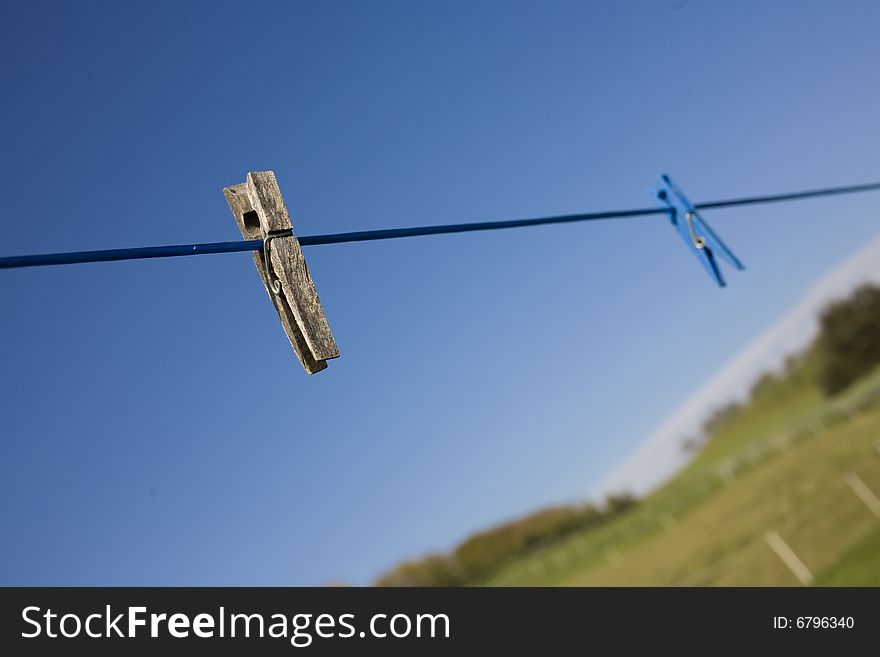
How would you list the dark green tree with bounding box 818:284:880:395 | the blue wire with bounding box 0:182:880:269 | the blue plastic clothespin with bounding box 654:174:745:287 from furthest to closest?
the dark green tree with bounding box 818:284:880:395 → the blue plastic clothespin with bounding box 654:174:745:287 → the blue wire with bounding box 0:182:880:269

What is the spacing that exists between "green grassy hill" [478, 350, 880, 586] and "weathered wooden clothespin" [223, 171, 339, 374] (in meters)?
10.3

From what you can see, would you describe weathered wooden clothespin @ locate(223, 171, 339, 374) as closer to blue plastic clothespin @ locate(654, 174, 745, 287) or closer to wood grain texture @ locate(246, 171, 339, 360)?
wood grain texture @ locate(246, 171, 339, 360)

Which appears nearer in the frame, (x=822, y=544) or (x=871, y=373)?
(x=822, y=544)

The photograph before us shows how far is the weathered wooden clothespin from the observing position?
2.82m

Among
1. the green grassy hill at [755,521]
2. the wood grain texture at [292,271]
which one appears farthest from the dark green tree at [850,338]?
→ the wood grain texture at [292,271]

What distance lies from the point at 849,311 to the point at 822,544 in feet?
56.3

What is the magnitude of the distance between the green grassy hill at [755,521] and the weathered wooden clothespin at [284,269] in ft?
33.9

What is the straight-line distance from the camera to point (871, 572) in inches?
436

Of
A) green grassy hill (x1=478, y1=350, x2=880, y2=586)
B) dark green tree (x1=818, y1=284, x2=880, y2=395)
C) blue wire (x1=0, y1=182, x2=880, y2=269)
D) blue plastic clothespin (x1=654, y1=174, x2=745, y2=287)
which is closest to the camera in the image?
blue wire (x1=0, y1=182, x2=880, y2=269)

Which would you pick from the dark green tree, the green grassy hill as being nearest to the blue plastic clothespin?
the green grassy hill

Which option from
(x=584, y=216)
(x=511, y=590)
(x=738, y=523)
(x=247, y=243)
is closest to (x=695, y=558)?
(x=738, y=523)

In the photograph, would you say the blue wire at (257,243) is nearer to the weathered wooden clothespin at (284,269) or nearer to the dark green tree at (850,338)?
the weathered wooden clothespin at (284,269)

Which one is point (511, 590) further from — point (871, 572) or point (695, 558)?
point (695, 558)

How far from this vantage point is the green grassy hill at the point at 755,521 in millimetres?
13125
